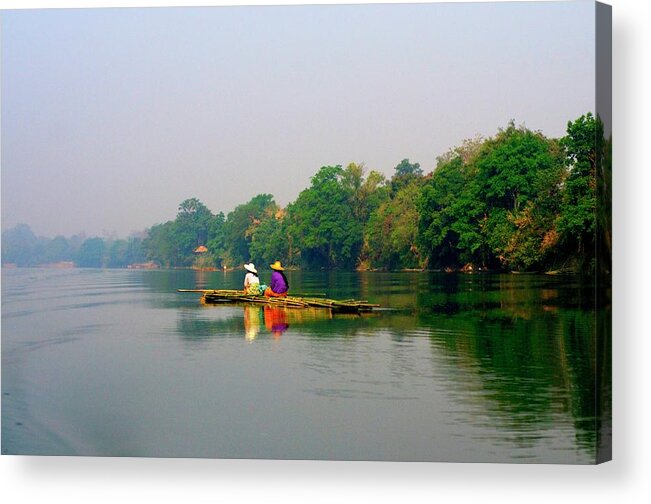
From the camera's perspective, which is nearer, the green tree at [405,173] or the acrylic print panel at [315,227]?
the acrylic print panel at [315,227]

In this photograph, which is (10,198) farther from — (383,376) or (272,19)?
(383,376)

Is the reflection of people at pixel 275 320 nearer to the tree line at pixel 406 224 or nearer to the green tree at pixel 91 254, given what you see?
the tree line at pixel 406 224

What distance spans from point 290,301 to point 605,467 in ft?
18.1

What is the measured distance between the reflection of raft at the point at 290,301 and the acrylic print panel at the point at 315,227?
0.23ft

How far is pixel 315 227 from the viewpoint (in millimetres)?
14969

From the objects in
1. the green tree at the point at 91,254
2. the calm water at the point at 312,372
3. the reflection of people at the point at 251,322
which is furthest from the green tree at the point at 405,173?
the green tree at the point at 91,254

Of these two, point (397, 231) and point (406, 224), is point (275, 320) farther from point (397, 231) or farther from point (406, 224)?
point (406, 224)

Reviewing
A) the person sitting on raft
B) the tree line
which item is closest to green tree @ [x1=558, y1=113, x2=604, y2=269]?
the tree line

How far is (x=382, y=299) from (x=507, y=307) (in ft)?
5.26

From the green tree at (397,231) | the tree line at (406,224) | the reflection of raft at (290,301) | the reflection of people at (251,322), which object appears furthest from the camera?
the reflection of people at (251,322)

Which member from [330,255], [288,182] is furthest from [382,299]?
[288,182]

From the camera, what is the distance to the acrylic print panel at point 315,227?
12.5m

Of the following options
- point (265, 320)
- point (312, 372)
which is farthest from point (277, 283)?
point (312, 372)

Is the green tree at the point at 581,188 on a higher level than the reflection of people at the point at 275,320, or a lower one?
higher
